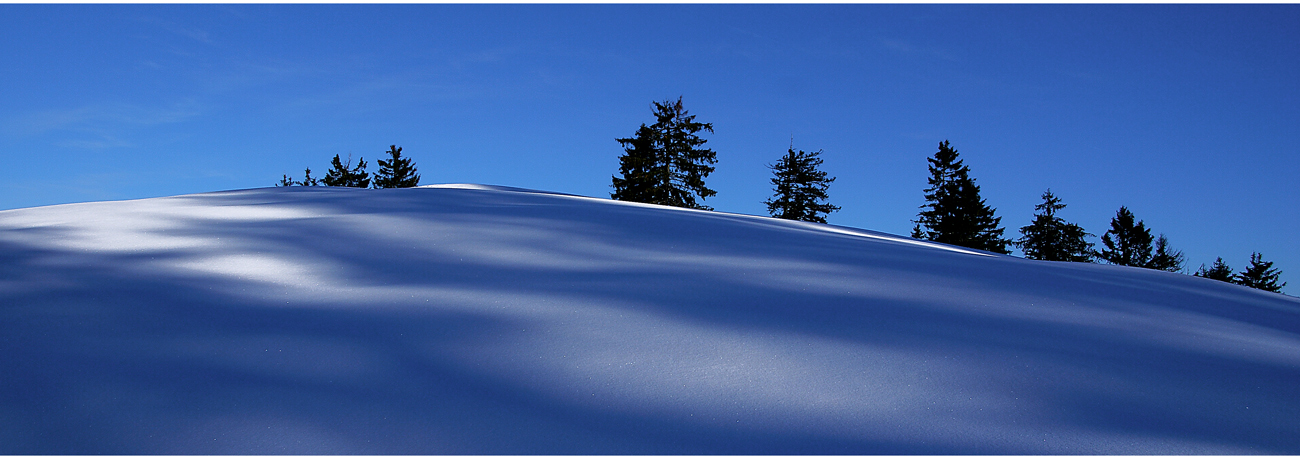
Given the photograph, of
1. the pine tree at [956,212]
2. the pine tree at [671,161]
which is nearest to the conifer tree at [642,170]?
the pine tree at [671,161]

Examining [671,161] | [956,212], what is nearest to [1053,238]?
[956,212]

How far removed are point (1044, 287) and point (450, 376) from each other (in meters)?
2.19

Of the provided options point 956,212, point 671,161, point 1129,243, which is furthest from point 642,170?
point 1129,243

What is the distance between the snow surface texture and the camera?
112cm

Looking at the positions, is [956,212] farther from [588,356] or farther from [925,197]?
[588,356]

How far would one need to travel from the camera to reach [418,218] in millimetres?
3076

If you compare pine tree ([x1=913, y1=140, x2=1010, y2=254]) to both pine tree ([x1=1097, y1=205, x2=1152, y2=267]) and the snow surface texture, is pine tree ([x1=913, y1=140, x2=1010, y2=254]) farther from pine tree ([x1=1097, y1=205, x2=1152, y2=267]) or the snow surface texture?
the snow surface texture

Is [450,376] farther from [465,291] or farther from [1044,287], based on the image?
[1044,287]

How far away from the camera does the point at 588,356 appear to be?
4.52 ft

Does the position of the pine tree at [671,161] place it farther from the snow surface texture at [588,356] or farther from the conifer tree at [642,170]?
the snow surface texture at [588,356]

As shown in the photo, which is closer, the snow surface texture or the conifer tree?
the snow surface texture

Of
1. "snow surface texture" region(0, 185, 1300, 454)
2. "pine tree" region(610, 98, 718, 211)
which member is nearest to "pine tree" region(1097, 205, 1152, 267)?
"pine tree" region(610, 98, 718, 211)

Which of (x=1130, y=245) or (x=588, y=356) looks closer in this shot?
(x=588, y=356)

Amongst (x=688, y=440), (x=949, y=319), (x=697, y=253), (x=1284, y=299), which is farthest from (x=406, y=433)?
(x=1284, y=299)
